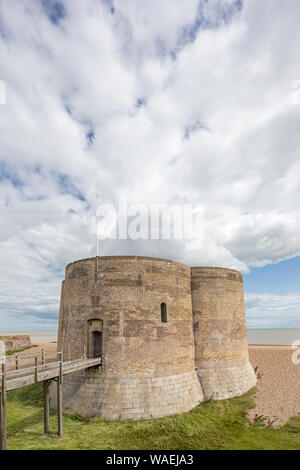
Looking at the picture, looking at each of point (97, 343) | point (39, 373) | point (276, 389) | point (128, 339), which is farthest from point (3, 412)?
point (276, 389)

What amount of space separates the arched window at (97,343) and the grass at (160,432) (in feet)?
10.2

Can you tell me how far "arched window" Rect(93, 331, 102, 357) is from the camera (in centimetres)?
1598

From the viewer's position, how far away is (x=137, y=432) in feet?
41.1

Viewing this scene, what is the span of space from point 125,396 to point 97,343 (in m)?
3.12

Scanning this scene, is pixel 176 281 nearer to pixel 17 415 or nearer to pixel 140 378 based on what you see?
pixel 140 378

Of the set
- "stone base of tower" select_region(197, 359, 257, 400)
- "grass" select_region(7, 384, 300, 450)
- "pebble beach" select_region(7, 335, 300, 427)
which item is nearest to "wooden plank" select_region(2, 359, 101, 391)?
"pebble beach" select_region(7, 335, 300, 427)

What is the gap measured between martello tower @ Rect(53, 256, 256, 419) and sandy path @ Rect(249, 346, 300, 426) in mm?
1526

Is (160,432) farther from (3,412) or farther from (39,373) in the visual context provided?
(3,412)

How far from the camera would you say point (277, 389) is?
63.5 feet

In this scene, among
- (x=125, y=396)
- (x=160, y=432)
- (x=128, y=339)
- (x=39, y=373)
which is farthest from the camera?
(x=128, y=339)

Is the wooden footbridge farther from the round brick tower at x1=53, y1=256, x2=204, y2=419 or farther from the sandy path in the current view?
the sandy path
